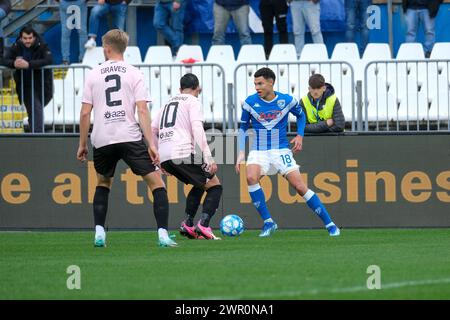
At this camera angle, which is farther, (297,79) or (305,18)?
(305,18)

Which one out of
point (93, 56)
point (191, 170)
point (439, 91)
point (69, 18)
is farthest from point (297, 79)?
point (69, 18)

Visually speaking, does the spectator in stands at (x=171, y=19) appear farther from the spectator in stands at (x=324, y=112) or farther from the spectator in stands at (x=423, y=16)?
the spectator in stands at (x=324, y=112)

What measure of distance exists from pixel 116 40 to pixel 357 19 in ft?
31.6

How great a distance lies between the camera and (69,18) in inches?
838

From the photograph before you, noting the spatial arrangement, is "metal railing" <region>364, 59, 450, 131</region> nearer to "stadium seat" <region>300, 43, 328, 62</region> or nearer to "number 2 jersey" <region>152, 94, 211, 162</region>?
"stadium seat" <region>300, 43, 328, 62</region>

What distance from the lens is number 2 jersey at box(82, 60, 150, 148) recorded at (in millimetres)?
12211

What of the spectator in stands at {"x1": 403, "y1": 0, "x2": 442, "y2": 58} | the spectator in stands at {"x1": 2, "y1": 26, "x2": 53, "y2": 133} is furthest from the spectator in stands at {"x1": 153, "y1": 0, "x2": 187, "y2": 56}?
the spectator in stands at {"x1": 403, "y1": 0, "x2": 442, "y2": 58}

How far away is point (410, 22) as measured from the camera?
2033cm

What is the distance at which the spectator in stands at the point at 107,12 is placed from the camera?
68.5 feet

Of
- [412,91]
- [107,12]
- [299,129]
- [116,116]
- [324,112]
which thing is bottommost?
[299,129]

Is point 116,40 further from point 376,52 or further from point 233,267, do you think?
point 376,52

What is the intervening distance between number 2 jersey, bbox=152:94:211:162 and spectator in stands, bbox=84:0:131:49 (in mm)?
7281

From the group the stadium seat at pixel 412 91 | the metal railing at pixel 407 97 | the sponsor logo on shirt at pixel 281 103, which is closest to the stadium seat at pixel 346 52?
the metal railing at pixel 407 97

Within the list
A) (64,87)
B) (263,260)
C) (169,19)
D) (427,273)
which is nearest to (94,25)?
(169,19)
